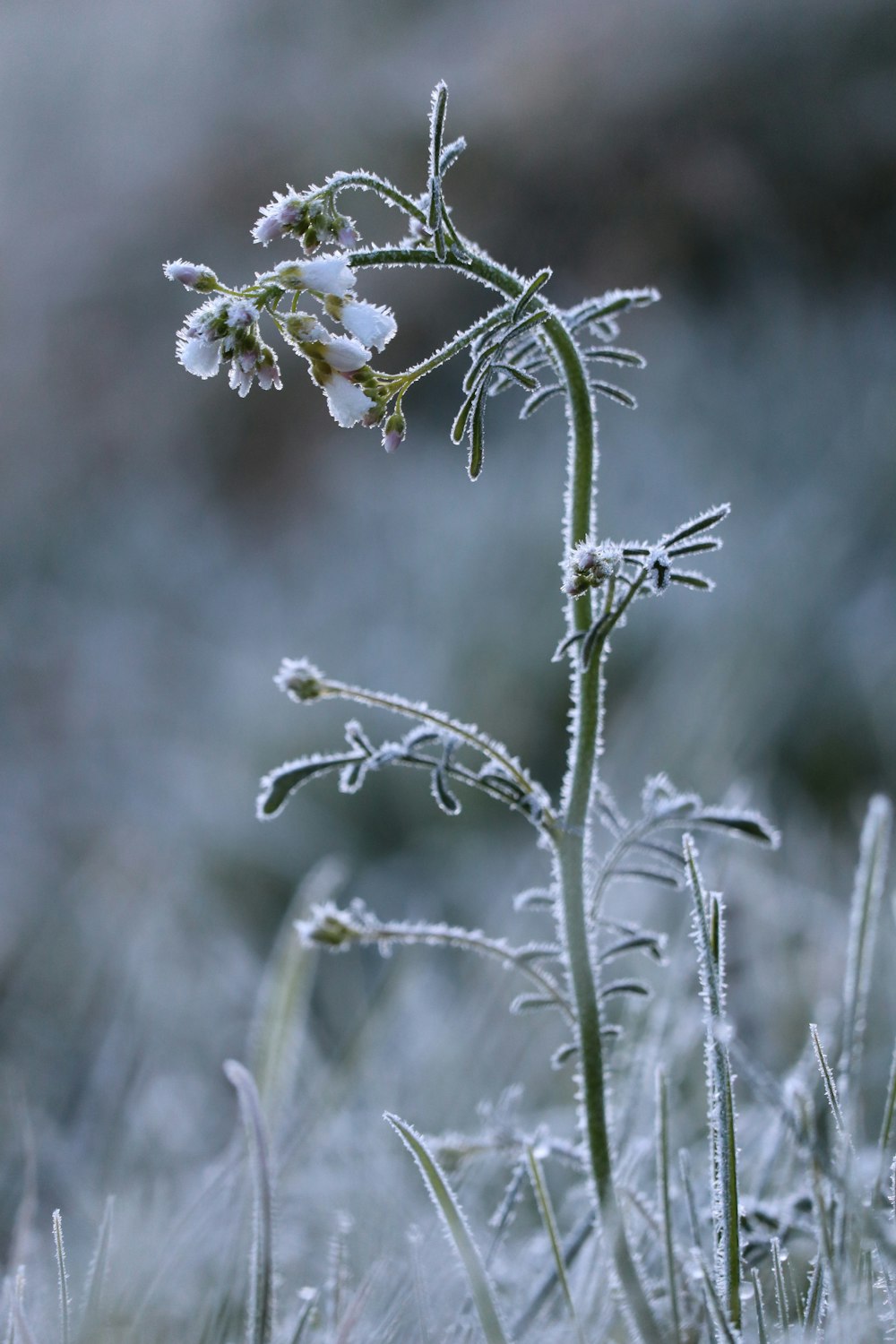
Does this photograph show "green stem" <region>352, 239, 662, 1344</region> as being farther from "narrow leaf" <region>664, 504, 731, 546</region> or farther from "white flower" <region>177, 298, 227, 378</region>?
"white flower" <region>177, 298, 227, 378</region>

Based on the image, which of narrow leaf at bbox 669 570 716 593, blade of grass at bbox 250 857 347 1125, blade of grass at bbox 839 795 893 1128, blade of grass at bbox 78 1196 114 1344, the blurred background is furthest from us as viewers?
the blurred background

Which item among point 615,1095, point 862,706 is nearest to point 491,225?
point 862,706

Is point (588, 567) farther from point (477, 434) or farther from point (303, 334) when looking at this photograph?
point (303, 334)

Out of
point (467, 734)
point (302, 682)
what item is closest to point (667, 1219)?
point (467, 734)

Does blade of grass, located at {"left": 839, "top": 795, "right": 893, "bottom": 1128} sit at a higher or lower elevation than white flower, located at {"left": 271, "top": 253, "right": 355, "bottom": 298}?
lower

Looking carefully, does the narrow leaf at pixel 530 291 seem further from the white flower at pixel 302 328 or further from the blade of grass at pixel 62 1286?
the blade of grass at pixel 62 1286

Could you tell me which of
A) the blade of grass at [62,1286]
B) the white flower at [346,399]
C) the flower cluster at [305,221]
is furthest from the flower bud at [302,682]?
the blade of grass at [62,1286]

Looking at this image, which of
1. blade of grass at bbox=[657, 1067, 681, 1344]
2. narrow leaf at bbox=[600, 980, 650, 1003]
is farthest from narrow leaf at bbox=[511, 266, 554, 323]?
blade of grass at bbox=[657, 1067, 681, 1344]

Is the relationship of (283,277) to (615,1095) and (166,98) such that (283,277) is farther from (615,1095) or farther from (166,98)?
(166,98)
